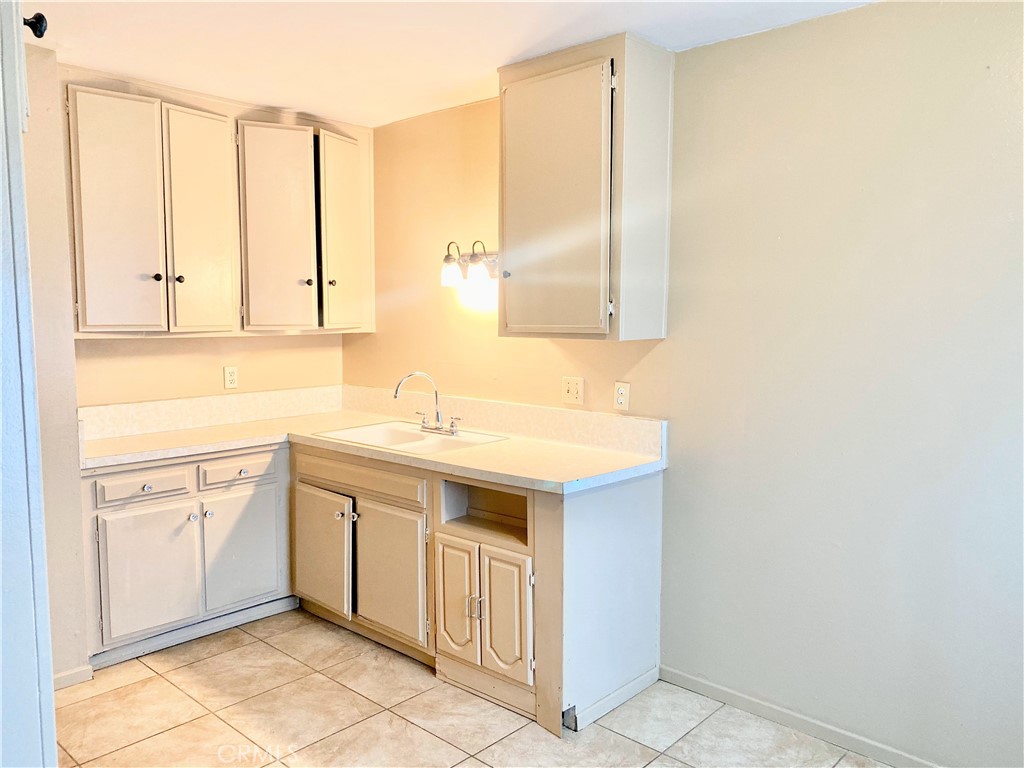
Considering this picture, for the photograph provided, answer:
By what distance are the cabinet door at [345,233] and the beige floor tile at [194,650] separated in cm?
A: 144

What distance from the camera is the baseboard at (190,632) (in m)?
2.97

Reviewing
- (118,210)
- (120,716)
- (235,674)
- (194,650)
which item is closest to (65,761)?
(120,716)

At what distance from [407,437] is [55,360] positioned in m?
1.43

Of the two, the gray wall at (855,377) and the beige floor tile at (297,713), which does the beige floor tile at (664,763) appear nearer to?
the gray wall at (855,377)

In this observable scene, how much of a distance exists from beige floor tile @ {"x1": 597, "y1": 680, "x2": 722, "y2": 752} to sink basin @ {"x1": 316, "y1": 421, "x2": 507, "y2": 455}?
1129mm

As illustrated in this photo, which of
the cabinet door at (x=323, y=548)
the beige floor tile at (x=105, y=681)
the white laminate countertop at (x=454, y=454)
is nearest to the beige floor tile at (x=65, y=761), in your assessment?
the beige floor tile at (x=105, y=681)

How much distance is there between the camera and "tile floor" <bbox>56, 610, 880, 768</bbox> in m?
2.35

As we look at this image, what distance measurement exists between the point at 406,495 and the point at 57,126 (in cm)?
180

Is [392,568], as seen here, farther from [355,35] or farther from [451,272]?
[355,35]

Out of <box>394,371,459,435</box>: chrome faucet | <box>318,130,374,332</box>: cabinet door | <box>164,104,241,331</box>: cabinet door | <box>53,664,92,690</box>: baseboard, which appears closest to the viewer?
<box>53,664,92,690</box>: baseboard

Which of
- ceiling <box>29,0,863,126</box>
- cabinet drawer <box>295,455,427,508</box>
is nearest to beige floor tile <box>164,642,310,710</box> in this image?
cabinet drawer <box>295,455,427,508</box>

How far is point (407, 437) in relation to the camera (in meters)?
3.53

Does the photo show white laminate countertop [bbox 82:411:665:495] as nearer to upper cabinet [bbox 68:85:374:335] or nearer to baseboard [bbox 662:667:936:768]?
upper cabinet [bbox 68:85:374:335]

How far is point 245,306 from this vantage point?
135 inches
